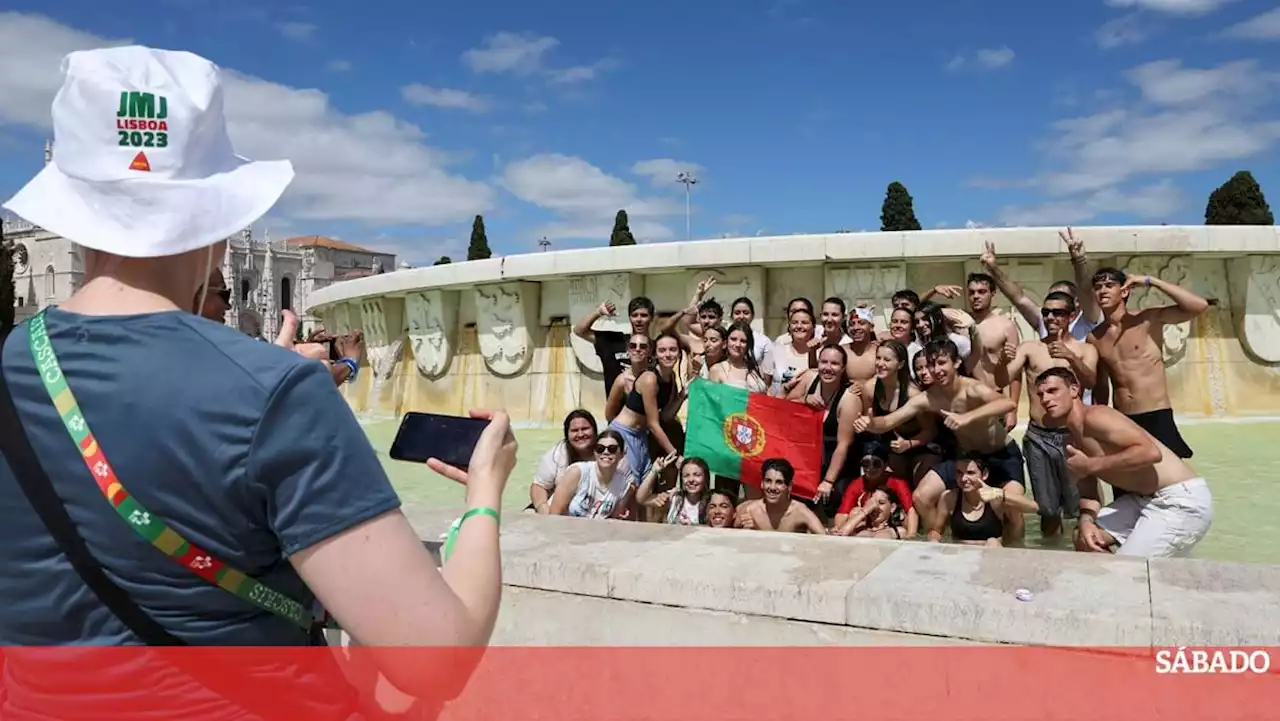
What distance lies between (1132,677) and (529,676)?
1845 millimetres

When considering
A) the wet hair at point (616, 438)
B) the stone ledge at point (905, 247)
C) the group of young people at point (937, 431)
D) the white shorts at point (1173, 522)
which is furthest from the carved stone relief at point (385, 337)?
the white shorts at point (1173, 522)

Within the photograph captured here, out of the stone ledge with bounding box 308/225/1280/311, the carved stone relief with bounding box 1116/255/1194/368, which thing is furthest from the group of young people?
the carved stone relief with bounding box 1116/255/1194/368

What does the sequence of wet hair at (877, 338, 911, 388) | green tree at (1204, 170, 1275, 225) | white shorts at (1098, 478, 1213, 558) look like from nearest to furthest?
1. white shorts at (1098, 478, 1213, 558)
2. wet hair at (877, 338, 911, 388)
3. green tree at (1204, 170, 1275, 225)

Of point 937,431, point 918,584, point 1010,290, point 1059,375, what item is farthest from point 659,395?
point 918,584

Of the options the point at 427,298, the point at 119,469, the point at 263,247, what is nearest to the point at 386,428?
the point at 427,298

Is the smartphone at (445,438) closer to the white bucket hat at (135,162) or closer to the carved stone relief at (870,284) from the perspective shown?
the white bucket hat at (135,162)

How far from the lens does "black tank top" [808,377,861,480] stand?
5.62 m

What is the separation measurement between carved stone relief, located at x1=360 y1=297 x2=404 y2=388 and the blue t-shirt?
1158cm

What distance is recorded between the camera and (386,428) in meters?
11.1

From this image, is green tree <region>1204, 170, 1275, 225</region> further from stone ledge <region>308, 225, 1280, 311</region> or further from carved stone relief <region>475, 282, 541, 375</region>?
carved stone relief <region>475, 282, 541, 375</region>

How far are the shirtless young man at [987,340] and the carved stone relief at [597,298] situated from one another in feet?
14.4

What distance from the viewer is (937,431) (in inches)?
213

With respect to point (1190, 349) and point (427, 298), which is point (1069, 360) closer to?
point (1190, 349)

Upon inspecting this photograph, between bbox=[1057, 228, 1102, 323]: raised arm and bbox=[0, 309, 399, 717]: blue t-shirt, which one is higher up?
bbox=[1057, 228, 1102, 323]: raised arm
